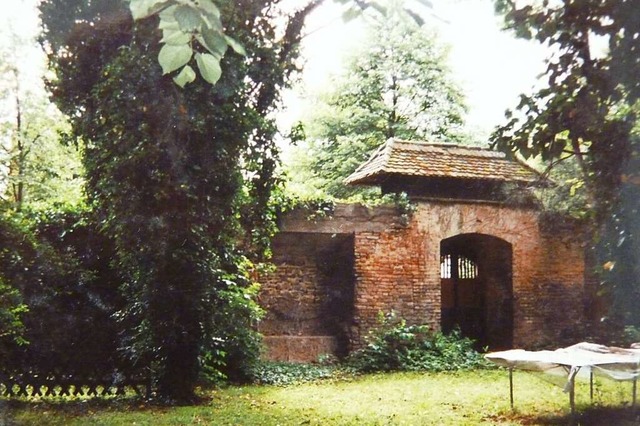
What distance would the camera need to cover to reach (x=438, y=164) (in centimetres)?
1118

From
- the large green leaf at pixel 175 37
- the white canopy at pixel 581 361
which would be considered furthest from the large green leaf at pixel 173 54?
the white canopy at pixel 581 361

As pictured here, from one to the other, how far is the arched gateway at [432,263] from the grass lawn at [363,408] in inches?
93.6

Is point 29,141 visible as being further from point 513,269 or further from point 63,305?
point 513,269

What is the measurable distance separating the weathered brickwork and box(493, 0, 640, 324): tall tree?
5.39 m

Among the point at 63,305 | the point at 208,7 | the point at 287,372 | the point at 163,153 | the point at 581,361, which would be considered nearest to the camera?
the point at 208,7

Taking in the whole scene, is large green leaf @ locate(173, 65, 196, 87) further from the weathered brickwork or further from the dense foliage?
the weathered brickwork

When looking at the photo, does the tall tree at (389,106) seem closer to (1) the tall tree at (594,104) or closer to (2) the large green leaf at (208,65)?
(1) the tall tree at (594,104)

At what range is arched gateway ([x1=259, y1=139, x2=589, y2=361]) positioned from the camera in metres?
10.3

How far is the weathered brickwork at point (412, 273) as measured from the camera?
33.9ft

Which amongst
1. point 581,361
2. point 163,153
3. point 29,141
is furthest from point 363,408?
point 29,141

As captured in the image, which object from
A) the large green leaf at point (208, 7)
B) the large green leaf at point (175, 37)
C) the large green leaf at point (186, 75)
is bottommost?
the large green leaf at point (186, 75)

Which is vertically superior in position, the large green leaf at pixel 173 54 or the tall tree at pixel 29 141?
the tall tree at pixel 29 141

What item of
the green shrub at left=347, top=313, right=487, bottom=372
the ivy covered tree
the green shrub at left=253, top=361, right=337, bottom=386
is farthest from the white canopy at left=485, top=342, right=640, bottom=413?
the green shrub at left=347, top=313, right=487, bottom=372

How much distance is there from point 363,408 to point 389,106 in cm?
1115
